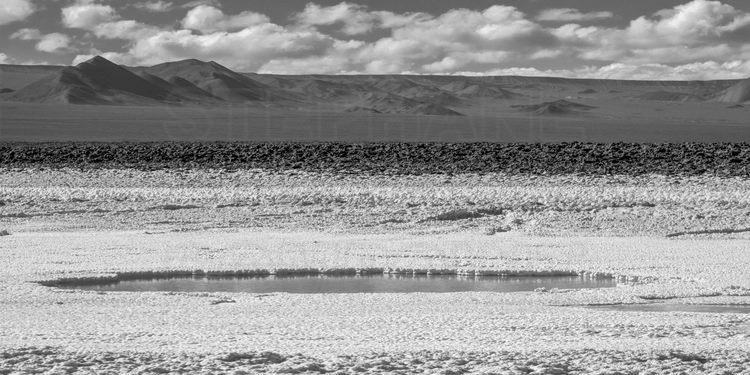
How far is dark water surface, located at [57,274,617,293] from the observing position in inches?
324

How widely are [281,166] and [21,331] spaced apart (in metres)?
15.4

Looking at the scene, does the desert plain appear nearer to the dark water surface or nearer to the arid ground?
the arid ground

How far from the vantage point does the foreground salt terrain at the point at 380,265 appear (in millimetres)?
5492

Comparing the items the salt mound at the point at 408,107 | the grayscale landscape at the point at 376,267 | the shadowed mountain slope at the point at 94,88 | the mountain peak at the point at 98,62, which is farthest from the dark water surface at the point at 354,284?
the mountain peak at the point at 98,62

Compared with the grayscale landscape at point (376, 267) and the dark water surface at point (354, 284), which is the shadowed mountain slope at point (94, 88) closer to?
the grayscale landscape at point (376, 267)

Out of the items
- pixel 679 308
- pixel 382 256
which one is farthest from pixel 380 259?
pixel 679 308

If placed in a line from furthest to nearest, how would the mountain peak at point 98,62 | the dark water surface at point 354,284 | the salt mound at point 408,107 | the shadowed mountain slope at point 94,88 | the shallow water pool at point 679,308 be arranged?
the mountain peak at point 98,62 < the shadowed mountain slope at point 94,88 < the salt mound at point 408,107 < the dark water surface at point 354,284 < the shallow water pool at point 679,308

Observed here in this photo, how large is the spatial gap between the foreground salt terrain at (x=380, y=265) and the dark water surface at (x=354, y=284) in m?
0.30

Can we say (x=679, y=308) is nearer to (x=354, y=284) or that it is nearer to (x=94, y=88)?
(x=354, y=284)

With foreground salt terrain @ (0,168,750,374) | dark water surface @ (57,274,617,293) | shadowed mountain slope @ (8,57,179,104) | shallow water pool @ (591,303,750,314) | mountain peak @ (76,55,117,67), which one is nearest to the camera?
foreground salt terrain @ (0,168,750,374)

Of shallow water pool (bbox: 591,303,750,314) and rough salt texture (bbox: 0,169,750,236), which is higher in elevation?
rough salt texture (bbox: 0,169,750,236)

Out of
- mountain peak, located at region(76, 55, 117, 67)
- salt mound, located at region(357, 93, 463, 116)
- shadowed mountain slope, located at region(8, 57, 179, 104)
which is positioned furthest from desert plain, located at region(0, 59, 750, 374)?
mountain peak, located at region(76, 55, 117, 67)

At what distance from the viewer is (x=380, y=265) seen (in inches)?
367

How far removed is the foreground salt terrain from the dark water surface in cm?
30
